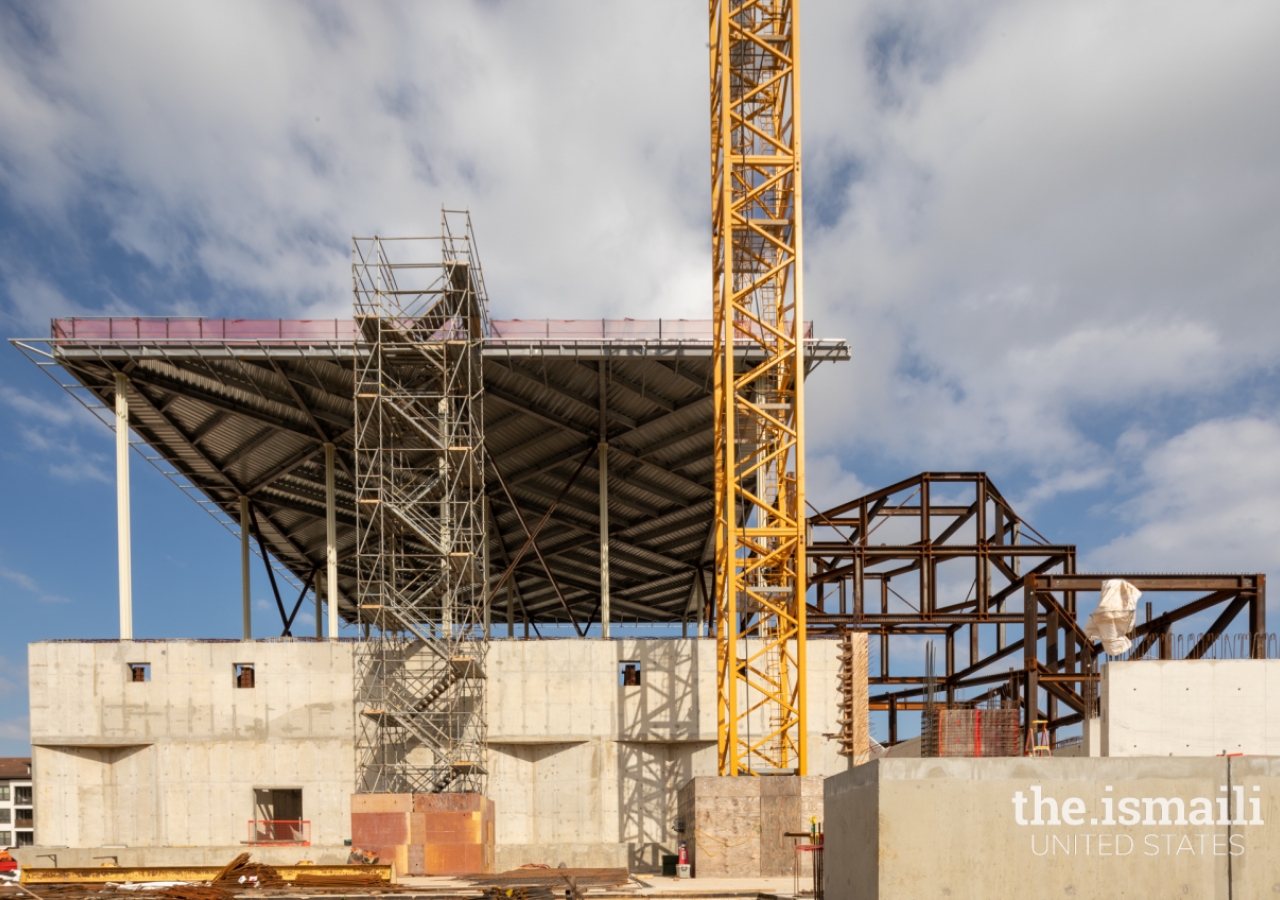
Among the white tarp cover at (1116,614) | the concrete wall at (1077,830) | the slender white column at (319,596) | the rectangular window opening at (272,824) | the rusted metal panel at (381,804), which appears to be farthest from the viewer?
the slender white column at (319,596)

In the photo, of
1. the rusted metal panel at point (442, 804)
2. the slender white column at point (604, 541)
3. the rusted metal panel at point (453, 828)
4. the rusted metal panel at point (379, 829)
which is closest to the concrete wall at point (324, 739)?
the slender white column at point (604, 541)

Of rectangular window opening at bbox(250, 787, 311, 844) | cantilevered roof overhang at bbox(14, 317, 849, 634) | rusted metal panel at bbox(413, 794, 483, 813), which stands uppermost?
cantilevered roof overhang at bbox(14, 317, 849, 634)

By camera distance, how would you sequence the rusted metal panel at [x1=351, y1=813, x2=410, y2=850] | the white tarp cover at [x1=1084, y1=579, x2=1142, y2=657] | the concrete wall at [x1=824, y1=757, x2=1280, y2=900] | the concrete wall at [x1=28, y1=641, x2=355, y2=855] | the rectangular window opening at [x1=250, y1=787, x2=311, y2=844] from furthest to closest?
the concrete wall at [x1=28, y1=641, x2=355, y2=855]
the rectangular window opening at [x1=250, y1=787, x2=311, y2=844]
the rusted metal panel at [x1=351, y1=813, x2=410, y2=850]
the white tarp cover at [x1=1084, y1=579, x2=1142, y2=657]
the concrete wall at [x1=824, y1=757, x2=1280, y2=900]

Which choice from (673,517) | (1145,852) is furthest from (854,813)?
(673,517)

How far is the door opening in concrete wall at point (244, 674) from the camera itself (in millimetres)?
38312

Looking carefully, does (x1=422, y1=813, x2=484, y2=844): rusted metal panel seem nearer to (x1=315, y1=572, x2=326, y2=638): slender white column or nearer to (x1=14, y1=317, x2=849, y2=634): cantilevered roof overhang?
(x1=14, y1=317, x2=849, y2=634): cantilevered roof overhang

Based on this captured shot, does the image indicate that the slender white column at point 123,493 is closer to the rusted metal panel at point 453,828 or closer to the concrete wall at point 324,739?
the concrete wall at point 324,739

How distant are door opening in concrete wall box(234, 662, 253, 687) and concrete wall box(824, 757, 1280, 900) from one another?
92.2 feet

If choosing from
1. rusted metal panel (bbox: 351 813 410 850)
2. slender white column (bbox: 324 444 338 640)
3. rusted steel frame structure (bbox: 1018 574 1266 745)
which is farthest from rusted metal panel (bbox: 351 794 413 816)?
rusted steel frame structure (bbox: 1018 574 1266 745)

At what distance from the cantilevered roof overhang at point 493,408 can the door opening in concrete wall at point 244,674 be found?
9277 mm

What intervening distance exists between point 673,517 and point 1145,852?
128ft

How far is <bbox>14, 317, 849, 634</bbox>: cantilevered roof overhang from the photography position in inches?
1502

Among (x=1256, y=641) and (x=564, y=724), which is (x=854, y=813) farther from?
(x=564, y=724)

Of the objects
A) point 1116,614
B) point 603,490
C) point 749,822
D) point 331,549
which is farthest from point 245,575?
point 1116,614
